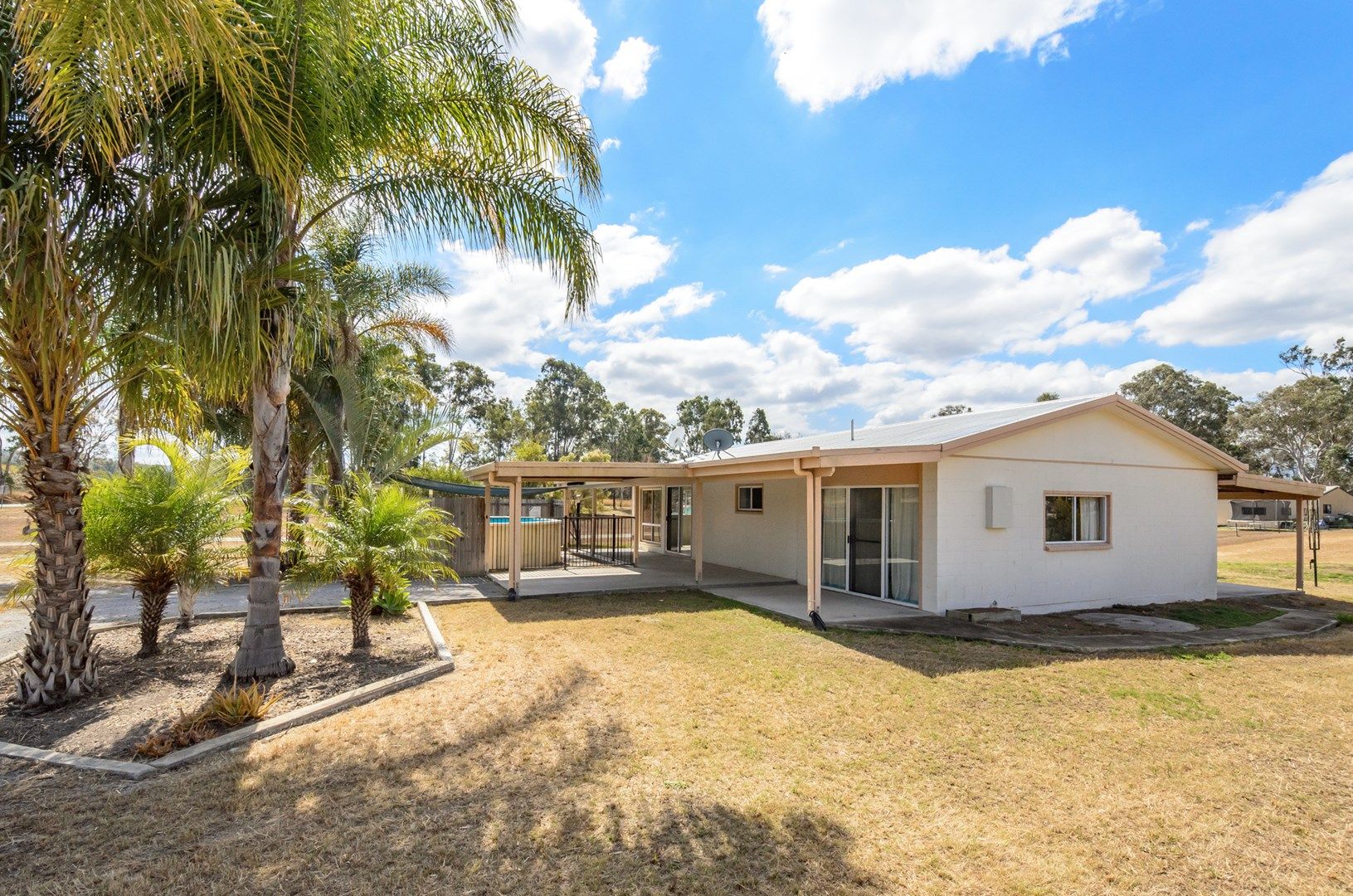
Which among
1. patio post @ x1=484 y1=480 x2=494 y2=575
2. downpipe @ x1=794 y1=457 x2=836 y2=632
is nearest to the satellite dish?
patio post @ x1=484 y1=480 x2=494 y2=575

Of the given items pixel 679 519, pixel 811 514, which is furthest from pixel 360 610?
pixel 679 519

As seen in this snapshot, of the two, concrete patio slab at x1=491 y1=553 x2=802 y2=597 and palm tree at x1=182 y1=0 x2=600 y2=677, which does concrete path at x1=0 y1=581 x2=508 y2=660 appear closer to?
concrete patio slab at x1=491 y1=553 x2=802 y2=597

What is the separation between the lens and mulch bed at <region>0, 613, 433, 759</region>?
4781mm

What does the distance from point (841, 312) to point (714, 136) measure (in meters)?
7.52

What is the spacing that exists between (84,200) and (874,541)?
10.2 meters

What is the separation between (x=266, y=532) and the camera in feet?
19.4

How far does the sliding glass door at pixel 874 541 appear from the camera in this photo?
1004cm

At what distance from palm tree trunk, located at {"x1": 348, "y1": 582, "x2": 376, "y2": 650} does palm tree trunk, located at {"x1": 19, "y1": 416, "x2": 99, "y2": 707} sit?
2.21 metres

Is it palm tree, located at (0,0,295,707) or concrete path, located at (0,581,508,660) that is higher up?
palm tree, located at (0,0,295,707)

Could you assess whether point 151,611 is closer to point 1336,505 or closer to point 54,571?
point 54,571

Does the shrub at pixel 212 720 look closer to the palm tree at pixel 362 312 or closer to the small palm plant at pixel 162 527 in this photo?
the small palm plant at pixel 162 527

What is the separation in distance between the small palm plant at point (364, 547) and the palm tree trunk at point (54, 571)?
1763mm

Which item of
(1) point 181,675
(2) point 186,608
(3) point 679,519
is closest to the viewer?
(1) point 181,675

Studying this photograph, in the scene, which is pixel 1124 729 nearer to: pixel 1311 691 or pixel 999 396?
pixel 1311 691
